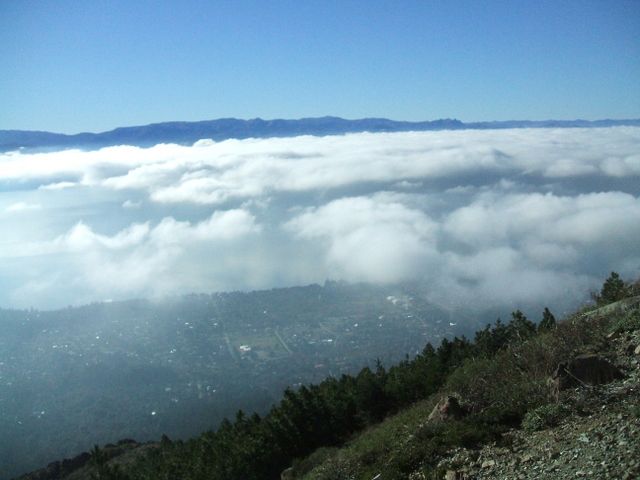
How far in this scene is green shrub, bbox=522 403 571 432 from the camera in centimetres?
822

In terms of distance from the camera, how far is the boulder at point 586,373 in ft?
29.4

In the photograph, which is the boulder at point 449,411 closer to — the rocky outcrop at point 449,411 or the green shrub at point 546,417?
the rocky outcrop at point 449,411

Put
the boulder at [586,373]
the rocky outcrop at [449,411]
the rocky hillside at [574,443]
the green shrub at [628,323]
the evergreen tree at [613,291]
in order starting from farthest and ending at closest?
the evergreen tree at [613,291]
the green shrub at [628,323]
the rocky outcrop at [449,411]
the boulder at [586,373]
the rocky hillside at [574,443]

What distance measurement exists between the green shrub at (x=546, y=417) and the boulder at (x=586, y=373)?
0.63 m

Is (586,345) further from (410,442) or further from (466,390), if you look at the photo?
(410,442)

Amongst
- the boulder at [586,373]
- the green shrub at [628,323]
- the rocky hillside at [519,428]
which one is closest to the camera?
the rocky hillside at [519,428]

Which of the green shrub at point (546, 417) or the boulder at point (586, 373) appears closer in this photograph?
the green shrub at point (546, 417)

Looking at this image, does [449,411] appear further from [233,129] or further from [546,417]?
[233,129]

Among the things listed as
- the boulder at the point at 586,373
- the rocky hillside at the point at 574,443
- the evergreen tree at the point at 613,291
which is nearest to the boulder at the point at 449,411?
the rocky hillside at the point at 574,443

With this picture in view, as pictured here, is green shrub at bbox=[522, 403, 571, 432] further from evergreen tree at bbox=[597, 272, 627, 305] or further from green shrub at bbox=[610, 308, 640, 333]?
evergreen tree at bbox=[597, 272, 627, 305]

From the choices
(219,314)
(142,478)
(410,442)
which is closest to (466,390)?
(410,442)

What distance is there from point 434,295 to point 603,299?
259 feet

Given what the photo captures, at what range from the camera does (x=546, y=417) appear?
8336 millimetres

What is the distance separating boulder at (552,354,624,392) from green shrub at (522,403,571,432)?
634mm
